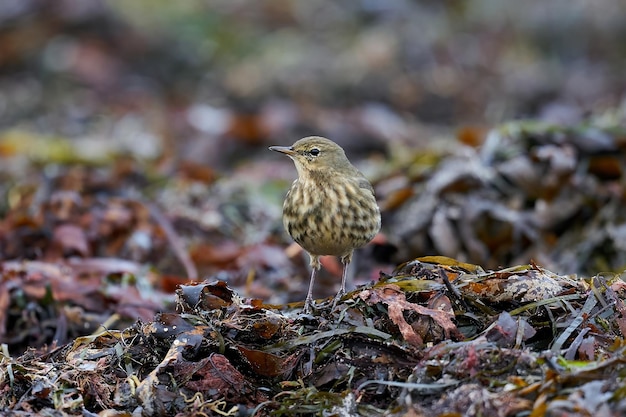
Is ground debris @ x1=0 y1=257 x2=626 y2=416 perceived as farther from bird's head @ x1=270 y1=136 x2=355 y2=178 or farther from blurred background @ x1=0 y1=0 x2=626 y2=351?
blurred background @ x1=0 y1=0 x2=626 y2=351

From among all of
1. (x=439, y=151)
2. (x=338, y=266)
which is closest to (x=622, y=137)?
(x=439, y=151)

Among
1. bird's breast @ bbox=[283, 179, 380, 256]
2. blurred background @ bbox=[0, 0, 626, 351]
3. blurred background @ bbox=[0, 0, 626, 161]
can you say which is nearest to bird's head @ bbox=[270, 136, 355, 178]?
bird's breast @ bbox=[283, 179, 380, 256]

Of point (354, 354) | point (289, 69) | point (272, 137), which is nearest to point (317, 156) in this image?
point (354, 354)

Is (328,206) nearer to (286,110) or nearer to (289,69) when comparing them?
(286,110)

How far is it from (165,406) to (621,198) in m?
4.08

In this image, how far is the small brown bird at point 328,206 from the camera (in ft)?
15.2

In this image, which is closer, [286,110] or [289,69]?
[286,110]

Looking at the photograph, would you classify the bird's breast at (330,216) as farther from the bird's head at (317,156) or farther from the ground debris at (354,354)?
the ground debris at (354,354)

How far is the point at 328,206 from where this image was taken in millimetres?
4668

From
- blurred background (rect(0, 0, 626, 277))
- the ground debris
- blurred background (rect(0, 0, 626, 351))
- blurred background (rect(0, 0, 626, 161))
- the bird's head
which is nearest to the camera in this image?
the ground debris

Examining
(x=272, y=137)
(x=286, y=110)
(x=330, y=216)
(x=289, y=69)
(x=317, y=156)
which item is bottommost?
(x=272, y=137)

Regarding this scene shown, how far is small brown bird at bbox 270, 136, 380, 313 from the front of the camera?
4629 millimetres

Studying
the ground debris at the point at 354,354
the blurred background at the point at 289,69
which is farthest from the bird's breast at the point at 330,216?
the blurred background at the point at 289,69

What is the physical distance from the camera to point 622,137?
22.5 ft
